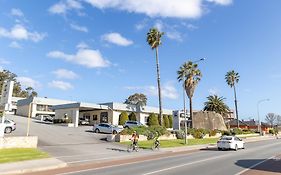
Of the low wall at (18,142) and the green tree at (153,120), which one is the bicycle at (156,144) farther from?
the green tree at (153,120)

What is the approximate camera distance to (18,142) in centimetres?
2430

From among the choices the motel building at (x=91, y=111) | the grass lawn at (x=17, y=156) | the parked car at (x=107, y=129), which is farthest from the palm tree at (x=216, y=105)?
the grass lawn at (x=17, y=156)

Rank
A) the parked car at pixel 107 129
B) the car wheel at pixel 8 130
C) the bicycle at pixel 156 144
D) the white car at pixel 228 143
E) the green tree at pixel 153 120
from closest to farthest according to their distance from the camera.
Answer: the bicycle at pixel 156 144 < the white car at pixel 228 143 < the car wheel at pixel 8 130 < the parked car at pixel 107 129 < the green tree at pixel 153 120

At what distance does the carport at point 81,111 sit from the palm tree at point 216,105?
36.0 m

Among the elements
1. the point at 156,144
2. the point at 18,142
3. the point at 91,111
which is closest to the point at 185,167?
the point at 156,144

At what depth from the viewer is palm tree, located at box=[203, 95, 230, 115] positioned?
83.2 metres

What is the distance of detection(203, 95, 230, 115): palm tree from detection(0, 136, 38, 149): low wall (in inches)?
2542

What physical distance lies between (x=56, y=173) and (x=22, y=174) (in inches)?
59.7

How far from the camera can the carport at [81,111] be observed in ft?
173

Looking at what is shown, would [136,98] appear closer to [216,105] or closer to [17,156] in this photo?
[216,105]

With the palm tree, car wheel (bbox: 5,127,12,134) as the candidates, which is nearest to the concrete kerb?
car wheel (bbox: 5,127,12,134)

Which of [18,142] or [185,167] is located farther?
[18,142]

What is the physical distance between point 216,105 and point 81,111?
125ft

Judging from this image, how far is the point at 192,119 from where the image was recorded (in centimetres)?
6203
